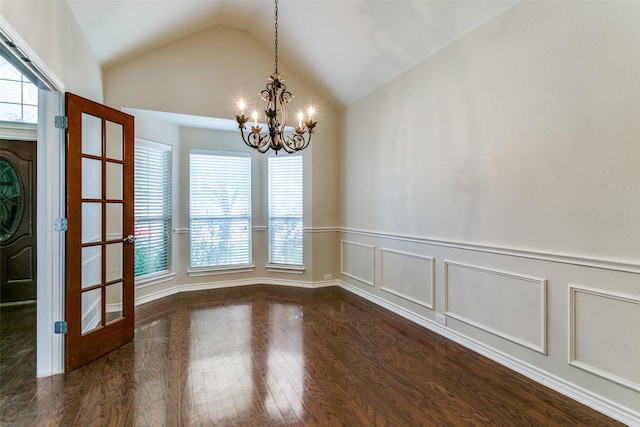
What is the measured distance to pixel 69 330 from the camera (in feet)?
8.44

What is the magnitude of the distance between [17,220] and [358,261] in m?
4.78

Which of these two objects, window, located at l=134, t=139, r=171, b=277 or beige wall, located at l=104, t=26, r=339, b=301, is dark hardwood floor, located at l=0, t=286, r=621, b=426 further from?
beige wall, located at l=104, t=26, r=339, b=301

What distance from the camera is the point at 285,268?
5367 mm

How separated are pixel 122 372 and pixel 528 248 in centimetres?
340

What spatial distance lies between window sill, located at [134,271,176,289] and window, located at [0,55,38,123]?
253cm

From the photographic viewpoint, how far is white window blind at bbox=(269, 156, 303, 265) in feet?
17.5

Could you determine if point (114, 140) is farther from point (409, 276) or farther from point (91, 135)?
point (409, 276)

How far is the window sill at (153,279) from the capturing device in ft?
14.3

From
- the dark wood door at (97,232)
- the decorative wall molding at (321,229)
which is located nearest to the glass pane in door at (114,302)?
the dark wood door at (97,232)

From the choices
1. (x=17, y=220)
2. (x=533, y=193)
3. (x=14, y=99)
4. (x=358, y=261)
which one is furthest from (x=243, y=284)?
(x=533, y=193)

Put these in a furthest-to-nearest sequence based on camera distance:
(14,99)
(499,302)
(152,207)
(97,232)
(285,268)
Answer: (285,268)
(152,207)
(14,99)
(97,232)
(499,302)

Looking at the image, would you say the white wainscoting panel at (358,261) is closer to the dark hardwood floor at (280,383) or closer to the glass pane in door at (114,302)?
the dark hardwood floor at (280,383)

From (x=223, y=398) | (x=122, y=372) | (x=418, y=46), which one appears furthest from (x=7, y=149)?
(x=418, y=46)

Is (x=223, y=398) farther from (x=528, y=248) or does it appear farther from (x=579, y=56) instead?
(x=579, y=56)
